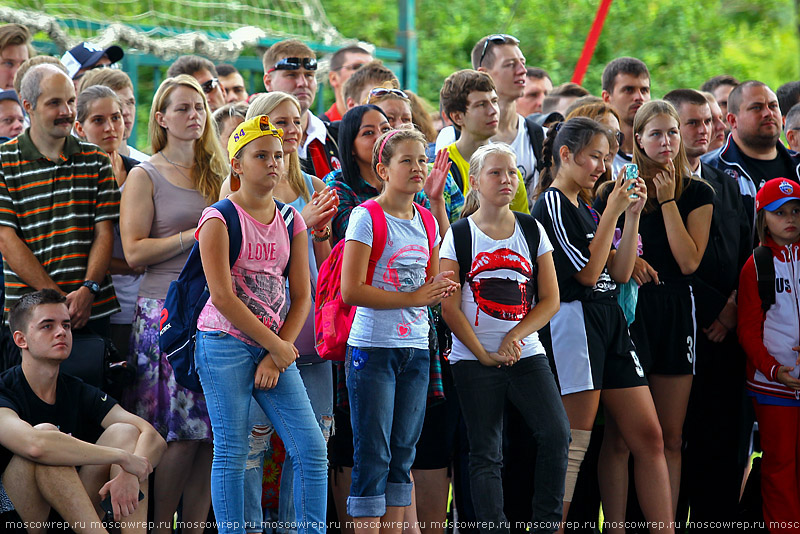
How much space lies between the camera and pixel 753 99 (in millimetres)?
5254

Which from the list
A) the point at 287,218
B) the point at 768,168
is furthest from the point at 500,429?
the point at 768,168

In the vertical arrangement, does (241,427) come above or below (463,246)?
below

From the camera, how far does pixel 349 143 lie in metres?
4.19

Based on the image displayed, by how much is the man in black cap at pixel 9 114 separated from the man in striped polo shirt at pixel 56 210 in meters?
1.00

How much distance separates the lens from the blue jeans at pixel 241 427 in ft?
11.2

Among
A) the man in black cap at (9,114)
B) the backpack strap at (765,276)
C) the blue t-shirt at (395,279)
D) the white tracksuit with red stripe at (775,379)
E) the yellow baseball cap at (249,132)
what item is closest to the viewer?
the yellow baseball cap at (249,132)

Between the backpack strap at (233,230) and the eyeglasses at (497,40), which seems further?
the eyeglasses at (497,40)

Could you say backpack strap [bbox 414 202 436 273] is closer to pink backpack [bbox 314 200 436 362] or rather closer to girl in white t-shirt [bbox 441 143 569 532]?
pink backpack [bbox 314 200 436 362]

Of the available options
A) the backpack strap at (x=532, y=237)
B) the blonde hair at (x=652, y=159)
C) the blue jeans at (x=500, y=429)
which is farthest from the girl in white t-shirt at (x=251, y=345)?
the blonde hair at (x=652, y=159)

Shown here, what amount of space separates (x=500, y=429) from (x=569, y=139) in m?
1.34

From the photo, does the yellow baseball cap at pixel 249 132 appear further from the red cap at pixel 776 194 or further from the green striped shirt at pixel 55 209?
the red cap at pixel 776 194

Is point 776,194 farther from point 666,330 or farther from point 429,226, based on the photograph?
point 429,226

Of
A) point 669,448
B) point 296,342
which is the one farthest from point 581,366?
point 296,342

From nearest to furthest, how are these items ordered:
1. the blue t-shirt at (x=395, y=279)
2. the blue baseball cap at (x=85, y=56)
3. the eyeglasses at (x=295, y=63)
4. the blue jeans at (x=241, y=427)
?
the blue jeans at (x=241, y=427), the blue t-shirt at (x=395, y=279), the blue baseball cap at (x=85, y=56), the eyeglasses at (x=295, y=63)
